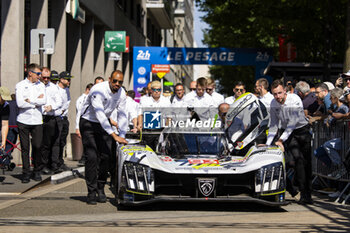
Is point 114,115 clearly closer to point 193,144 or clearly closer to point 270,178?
point 193,144

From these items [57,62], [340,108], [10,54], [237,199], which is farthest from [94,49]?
[237,199]

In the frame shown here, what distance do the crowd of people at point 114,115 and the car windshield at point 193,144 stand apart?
72 cm

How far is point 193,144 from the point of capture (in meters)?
10.8

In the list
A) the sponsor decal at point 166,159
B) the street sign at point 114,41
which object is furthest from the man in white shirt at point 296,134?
the street sign at point 114,41

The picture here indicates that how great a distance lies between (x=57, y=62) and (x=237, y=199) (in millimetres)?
13865

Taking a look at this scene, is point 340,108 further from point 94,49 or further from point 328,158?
point 94,49

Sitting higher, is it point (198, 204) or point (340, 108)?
point (340, 108)

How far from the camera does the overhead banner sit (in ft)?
108

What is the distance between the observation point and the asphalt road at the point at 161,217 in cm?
795

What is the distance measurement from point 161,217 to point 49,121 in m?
6.53

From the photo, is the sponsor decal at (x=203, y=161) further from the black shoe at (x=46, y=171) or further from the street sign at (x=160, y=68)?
the street sign at (x=160, y=68)

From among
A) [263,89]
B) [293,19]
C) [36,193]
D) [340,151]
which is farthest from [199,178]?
[293,19]

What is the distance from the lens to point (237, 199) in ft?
31.5

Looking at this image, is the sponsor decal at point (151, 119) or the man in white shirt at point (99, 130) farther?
the sponsor decal at point (151, 119)
